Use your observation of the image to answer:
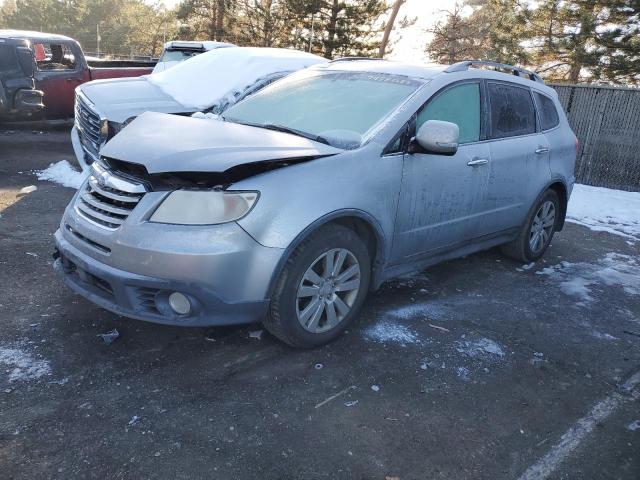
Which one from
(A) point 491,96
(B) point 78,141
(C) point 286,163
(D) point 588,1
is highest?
(D) point 588,1

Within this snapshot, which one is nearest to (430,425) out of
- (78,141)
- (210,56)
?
(78,141)

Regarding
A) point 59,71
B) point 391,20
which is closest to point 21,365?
point 59,71

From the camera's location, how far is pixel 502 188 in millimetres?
4461

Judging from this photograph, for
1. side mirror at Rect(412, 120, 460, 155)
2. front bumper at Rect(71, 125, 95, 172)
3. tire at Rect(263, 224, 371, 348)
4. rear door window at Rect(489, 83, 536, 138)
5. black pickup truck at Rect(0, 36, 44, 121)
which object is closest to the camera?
tire at Rect(263, 224, 371, 348)

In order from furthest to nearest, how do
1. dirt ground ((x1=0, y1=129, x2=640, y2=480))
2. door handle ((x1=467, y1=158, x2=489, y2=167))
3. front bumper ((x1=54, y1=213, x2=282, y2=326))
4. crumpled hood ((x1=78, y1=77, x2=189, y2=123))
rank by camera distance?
crumpled hood ((x1=78, y1=77, x2=189, y2=123)) < door handle ((x1=467, y1=158, x2=489, y2=167)) < front bumper ((x1=54, y1=213, x2=282, y2=326)) < dirt ground ((x1=0, y1=129, x2=640, y2=480))

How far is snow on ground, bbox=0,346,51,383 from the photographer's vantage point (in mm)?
2793

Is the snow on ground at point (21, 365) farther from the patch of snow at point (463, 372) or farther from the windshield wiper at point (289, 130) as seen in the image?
the patch of snow at point (463, 372)

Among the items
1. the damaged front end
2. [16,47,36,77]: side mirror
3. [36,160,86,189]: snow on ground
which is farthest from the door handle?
[16,47,36,77]: side mirror

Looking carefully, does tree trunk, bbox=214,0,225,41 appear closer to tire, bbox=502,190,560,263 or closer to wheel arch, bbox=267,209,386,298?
tire, bbox=502,190,560,263

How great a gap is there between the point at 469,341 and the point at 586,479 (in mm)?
1272

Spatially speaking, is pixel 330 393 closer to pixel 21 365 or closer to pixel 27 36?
pixel 21 365

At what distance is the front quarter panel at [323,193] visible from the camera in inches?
111

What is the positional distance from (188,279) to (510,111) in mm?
3264

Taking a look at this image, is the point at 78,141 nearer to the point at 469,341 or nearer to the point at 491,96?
the point at 491,96
